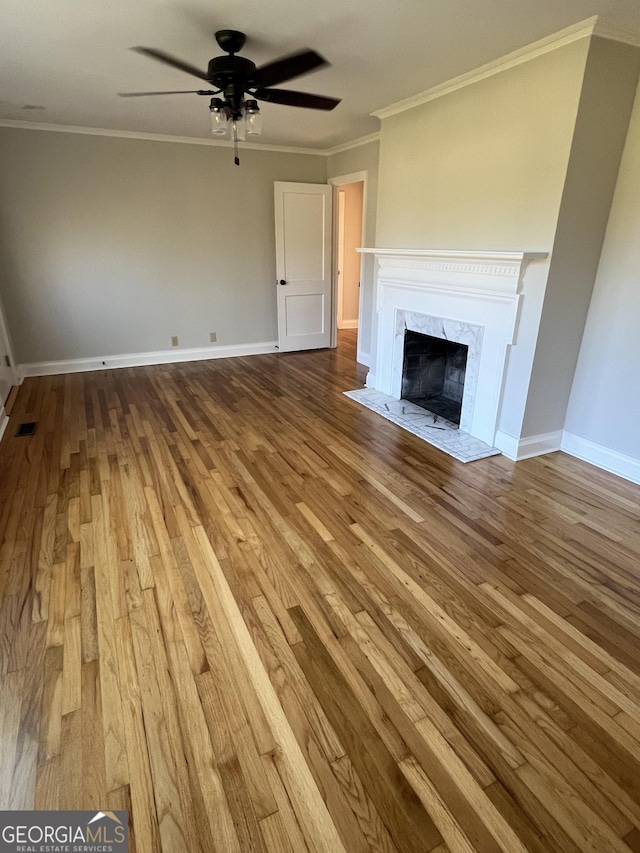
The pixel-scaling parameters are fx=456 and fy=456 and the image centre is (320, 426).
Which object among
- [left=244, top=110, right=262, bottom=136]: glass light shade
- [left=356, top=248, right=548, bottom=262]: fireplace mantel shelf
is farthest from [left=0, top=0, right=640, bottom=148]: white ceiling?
[left=356, top=248, right=548, bottom=262]: fireplace mantel shelf

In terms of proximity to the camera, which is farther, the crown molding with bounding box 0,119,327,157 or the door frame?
the door frame

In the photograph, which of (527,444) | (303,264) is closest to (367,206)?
(303,264)

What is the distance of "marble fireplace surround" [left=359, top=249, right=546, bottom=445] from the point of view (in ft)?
10.3

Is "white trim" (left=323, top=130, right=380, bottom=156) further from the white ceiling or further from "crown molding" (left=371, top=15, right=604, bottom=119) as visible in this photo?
the white ceiling

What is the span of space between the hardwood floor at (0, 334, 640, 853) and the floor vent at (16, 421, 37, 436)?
0.52 m

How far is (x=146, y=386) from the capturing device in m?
4.88

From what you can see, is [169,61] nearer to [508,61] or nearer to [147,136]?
[508,61]

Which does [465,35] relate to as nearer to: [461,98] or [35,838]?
[461,98]

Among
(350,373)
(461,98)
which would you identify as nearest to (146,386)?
(350,373)

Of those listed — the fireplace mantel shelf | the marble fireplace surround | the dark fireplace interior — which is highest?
the fireplace mantel shelf

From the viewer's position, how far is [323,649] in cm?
176

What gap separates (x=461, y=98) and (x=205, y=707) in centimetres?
402

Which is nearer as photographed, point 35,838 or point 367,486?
point 35,838

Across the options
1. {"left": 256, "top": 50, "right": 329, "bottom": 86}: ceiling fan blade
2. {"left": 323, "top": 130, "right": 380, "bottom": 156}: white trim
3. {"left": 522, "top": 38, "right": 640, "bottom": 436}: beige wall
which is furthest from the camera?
{"left": 323, "top": 130, "right": 380, "bottom": 156}: white trim
